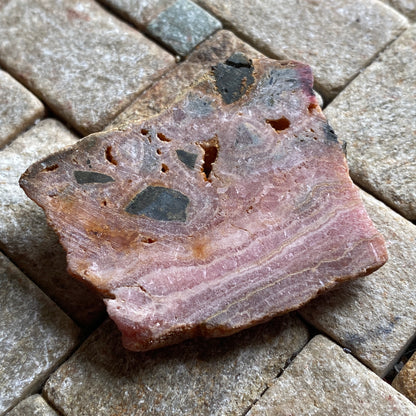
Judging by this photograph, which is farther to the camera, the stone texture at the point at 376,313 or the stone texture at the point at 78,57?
the stone texture at the point at 78,57

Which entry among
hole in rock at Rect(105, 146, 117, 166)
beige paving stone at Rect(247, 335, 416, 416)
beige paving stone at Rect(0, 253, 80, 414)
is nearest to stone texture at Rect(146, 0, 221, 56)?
hole in rock at Rect(105, 146, 117, 166)

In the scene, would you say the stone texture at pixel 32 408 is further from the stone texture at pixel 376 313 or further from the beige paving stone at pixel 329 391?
the stone texture at pixel 376 313

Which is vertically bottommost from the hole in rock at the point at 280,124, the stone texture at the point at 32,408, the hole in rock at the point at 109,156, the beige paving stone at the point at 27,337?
the stone texture at the point at 32,408

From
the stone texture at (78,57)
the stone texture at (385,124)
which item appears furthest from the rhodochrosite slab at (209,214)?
the stone texture at (78,57)

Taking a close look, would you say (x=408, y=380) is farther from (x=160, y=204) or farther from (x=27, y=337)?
(x=27, y=337)

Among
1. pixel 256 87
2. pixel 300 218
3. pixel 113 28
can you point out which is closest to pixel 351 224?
pixel 300 218

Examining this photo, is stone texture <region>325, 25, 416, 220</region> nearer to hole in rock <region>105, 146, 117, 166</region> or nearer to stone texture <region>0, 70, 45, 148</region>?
hole in rock <region>105, 146, 117, 166</region>
